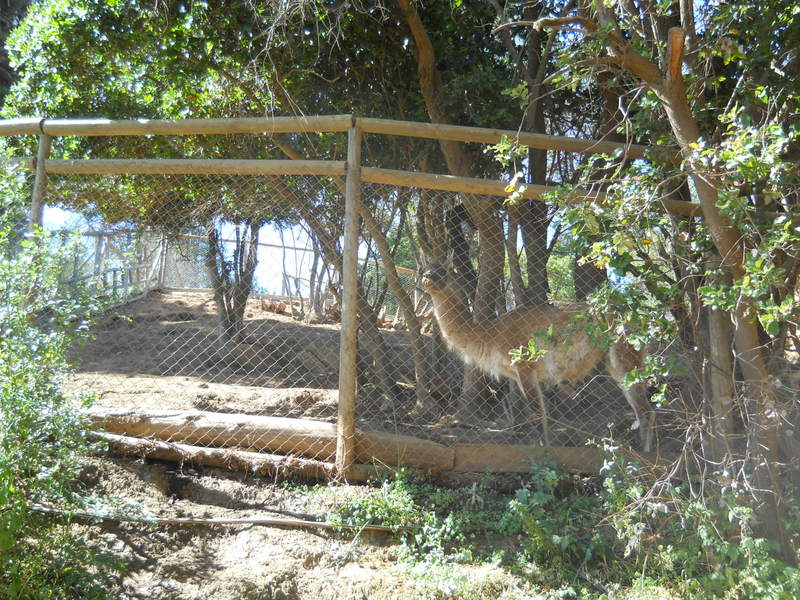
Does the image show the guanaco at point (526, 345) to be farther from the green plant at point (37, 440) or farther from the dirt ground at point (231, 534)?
the green plant at point (37, 440)

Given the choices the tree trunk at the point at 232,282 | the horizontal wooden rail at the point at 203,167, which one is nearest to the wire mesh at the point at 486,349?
the horizontal wooden rail at the point at 203,167

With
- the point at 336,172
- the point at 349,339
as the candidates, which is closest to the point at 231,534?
the point at 349,339

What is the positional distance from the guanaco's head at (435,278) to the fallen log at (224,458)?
7.05 ft

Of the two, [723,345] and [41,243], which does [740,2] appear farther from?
[41,243]

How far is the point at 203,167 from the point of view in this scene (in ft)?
14.6

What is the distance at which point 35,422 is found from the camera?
314 centimetres

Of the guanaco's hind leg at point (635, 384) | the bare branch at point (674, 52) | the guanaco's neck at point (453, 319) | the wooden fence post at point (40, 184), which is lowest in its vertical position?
the guanaco's hind leg at point (635, 384)

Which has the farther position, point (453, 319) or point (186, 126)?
point (453, 319)

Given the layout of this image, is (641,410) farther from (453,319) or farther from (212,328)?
(212,328)

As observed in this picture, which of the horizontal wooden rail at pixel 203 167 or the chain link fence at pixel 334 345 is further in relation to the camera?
the chain link fence at pixel 334 345

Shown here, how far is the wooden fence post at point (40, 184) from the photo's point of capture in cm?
461

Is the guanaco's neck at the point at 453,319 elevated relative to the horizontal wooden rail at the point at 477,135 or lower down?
lower down

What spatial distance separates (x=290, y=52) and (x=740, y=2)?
3.85 m

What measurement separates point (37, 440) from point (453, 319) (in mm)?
3833
